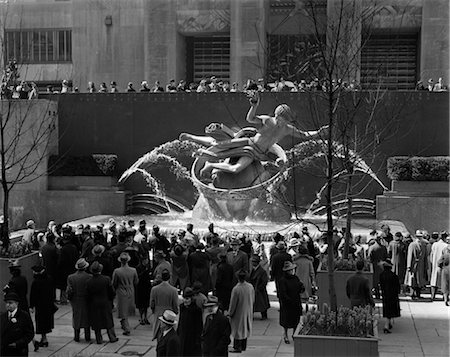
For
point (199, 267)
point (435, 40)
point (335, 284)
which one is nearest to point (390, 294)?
point (335, 284)

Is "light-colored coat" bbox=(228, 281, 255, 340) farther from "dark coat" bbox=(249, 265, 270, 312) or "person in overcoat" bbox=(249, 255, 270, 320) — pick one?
"dark coat" bbox=(249, 265, 270, 312)

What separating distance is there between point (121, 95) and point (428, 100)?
1046 centimetres

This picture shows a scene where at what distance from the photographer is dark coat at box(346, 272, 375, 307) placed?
1216cm

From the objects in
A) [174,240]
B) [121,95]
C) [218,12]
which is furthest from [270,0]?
[174,240]

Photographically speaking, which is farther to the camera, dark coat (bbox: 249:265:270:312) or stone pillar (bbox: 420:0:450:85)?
stone pillar (bbox: 420:0:450:85)

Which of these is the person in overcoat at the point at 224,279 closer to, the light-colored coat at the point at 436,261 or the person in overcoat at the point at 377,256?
the person in overcoat at the point at 377,256

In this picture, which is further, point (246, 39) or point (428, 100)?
point (246, 39)

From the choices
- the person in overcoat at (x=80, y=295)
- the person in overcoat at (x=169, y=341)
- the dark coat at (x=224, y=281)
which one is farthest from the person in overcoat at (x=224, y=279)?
the person in overcoat at (x=169, y=341)

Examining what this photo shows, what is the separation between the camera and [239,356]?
1175 cm

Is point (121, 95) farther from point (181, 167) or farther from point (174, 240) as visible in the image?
point (174, 240)

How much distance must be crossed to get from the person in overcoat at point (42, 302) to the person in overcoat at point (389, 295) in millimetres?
5163

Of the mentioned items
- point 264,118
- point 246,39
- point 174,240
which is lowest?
point 174,240

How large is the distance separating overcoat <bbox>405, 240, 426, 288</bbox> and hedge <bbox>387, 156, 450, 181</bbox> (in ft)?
31.6

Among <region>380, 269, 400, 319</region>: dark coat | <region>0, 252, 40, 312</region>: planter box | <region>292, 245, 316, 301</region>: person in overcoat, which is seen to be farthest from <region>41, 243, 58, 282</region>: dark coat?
<region>380, 269, 400, 319</region>: dark coat
